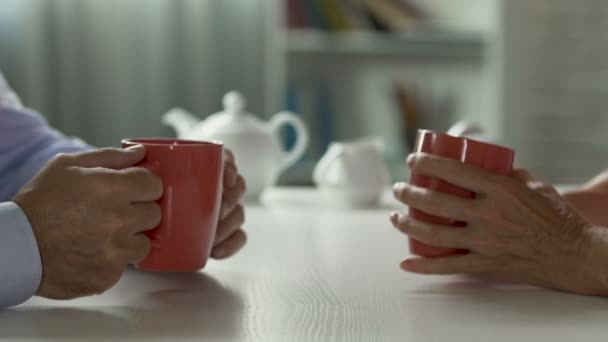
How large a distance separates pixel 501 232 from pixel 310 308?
0.65 ft

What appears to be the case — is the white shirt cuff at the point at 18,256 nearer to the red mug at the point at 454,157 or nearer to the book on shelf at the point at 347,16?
the red mug at the point at 454,157

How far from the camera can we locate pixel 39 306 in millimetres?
717

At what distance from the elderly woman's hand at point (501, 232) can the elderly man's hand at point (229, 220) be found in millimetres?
177

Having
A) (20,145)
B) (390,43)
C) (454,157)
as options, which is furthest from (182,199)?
(390,43)

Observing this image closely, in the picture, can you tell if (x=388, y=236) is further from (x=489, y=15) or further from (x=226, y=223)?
(x=489, y=15)

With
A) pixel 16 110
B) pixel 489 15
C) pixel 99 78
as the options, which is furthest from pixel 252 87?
pixel 16 110

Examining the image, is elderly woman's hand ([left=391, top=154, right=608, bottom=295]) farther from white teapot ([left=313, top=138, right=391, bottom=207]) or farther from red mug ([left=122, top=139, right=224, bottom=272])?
white teapot ([left=313, top=138, right=391, bottom=207])

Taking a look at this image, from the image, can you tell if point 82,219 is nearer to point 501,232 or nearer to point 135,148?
point 135,148

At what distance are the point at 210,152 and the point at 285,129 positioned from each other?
244 cm

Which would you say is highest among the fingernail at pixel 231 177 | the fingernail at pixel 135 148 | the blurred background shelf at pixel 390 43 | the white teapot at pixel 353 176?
the blurred background shelf at pixel 390 43

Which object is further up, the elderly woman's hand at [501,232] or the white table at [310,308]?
the elderly woman's hand at [501,232]

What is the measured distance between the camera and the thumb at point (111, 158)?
736 mm

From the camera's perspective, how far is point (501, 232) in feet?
2.67

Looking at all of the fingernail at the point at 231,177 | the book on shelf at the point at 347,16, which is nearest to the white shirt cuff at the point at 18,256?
the fingernail at the point at 231,177
